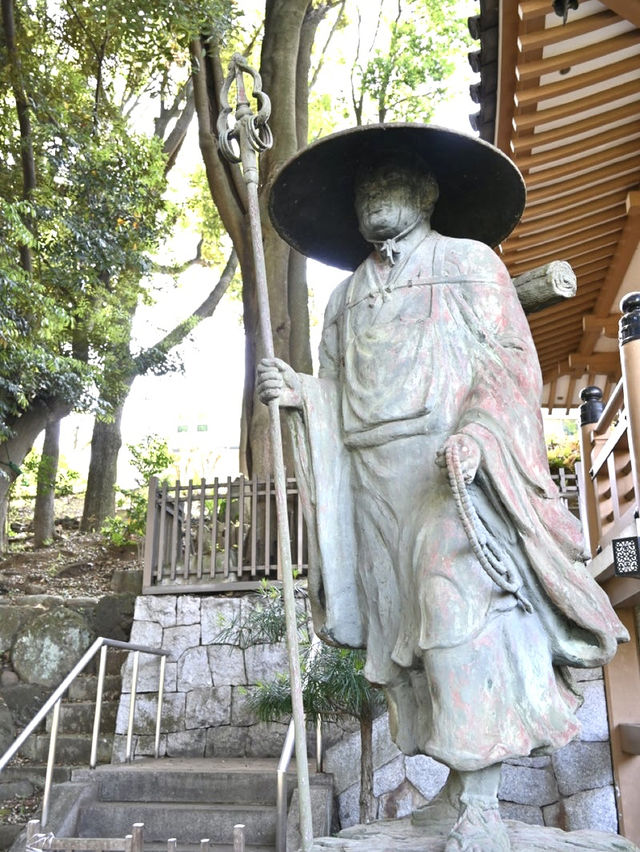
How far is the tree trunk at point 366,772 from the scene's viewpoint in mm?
5598

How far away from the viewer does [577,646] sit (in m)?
2.59

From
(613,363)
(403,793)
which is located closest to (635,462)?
(403,793)

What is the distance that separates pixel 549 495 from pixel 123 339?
1079 cm

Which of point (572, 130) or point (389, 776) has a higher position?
point (572, 130)

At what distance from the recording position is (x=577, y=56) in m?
4.65

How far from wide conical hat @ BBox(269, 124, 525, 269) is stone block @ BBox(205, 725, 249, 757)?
5269 millimetres

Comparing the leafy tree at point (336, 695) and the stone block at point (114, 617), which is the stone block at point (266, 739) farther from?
the stone block at point (114, 617)

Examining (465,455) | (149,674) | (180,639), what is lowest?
(149,674)

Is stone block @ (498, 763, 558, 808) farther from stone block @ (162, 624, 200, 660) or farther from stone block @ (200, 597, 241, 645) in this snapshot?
stone block @ (162, 624, 200, 660)

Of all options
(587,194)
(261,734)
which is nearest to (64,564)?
(261,734)

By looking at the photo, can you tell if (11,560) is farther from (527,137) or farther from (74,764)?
(527,137)

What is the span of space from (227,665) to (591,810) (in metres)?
3.31

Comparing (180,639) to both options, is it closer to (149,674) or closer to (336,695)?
(149,674)

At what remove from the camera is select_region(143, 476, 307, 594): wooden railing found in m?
8.55
